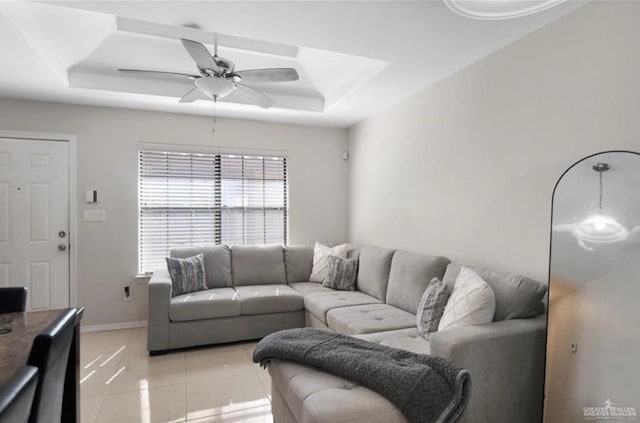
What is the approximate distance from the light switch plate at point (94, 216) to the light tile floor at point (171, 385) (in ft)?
4.25

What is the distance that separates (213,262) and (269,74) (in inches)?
90.4

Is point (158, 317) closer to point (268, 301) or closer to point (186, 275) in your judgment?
point (186, 275)

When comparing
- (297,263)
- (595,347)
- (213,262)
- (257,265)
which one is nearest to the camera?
(595,347)

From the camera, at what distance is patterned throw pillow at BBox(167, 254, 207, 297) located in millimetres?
3564

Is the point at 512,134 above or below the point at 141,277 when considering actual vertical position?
above

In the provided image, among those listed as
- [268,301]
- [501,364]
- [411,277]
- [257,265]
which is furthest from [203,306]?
[501,364]

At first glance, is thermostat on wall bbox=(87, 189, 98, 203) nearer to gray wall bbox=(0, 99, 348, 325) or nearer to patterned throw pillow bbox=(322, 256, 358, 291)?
gray wall bbox=(0, 99, 348, 325)

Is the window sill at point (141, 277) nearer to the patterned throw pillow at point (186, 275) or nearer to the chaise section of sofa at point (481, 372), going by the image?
the patterned throw pillow at point (186, 275)

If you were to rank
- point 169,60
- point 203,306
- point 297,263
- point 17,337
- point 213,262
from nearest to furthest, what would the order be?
point 17,337 < point 169,60 < point 203,306 < point 213,262 < point 297,263

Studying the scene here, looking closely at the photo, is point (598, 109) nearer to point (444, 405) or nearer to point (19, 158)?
point (444, 405)

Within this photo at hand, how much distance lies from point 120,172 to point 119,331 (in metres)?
1.78

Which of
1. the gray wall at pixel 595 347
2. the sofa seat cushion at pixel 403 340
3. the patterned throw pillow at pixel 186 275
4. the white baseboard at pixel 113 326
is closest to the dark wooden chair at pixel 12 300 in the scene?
the patterned throw pillow at pixel 186 275

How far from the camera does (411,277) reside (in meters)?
2.99

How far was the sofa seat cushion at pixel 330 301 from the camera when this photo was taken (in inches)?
126
